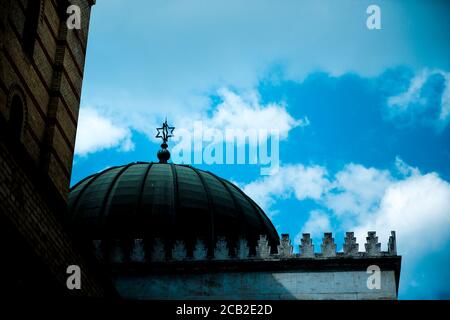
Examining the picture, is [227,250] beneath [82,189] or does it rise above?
beneath

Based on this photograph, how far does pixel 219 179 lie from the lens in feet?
76.5

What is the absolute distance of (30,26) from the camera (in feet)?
47.0

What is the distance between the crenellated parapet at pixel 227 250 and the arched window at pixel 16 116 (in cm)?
598

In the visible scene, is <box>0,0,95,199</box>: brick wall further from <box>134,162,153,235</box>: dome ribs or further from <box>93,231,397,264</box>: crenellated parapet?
<box>134,162,153,235</box>: dome ribs

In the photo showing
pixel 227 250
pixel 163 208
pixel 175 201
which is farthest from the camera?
pixel 175 201

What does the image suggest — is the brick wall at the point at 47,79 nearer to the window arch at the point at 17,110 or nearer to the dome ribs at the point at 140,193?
the window arch at the point at 17,110

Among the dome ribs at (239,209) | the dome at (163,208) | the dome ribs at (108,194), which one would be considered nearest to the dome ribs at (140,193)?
the dome at (163,208)

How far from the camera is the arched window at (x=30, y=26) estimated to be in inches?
553

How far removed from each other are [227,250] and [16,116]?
694 cm

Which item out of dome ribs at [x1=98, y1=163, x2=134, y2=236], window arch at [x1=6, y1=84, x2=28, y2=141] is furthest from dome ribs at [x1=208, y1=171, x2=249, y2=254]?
window arch at [x1=6, y1=84, x2=28, y2=141]

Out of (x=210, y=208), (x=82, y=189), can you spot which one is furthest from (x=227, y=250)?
(x=82, y=189)

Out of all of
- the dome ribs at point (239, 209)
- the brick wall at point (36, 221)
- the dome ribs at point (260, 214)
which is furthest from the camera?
the dome ribs at point (260, 214)

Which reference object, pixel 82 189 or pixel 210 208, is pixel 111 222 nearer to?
pixel 82 189
